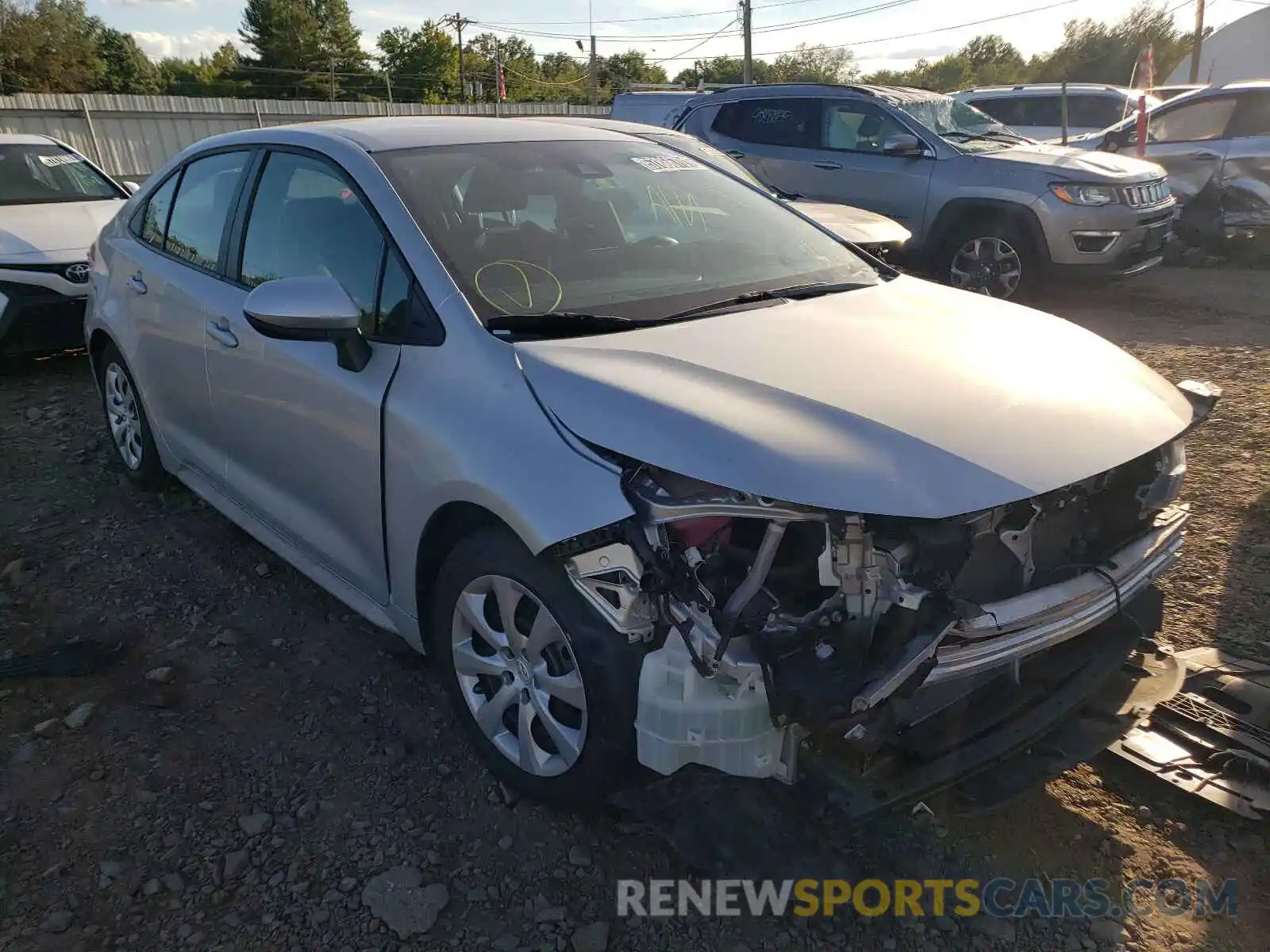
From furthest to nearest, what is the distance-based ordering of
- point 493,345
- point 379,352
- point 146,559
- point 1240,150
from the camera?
point 1240,150
point 146,559
point 379,352
point 493,345

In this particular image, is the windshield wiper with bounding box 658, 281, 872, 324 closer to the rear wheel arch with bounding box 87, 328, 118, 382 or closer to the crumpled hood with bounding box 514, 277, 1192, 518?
the crumpled hood with bounding box 514, 277, 1192, 518

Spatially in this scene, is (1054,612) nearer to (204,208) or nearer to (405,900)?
(405,900)

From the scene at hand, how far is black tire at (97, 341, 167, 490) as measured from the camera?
4430mm

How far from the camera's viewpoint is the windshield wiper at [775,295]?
109 inches

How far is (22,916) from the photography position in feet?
7.50

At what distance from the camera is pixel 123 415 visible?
4.69 m

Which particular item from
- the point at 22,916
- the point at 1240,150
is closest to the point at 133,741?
the point at 22,916

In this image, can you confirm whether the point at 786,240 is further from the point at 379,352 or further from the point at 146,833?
the point at 146,833

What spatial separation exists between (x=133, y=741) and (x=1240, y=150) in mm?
11155

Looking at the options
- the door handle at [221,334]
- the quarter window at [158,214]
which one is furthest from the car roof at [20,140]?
the door handle at [221,334]

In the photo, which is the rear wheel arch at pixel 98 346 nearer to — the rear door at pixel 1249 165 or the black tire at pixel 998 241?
the black tire at pixel 998 241

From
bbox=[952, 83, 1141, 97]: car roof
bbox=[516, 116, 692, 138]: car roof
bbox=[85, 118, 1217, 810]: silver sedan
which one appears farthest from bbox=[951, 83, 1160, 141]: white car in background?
bbox=[85, 118, 1217, 810]: silver sedan

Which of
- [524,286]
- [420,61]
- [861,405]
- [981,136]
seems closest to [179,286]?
[524,286]

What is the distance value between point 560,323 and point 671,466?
2.35ft
